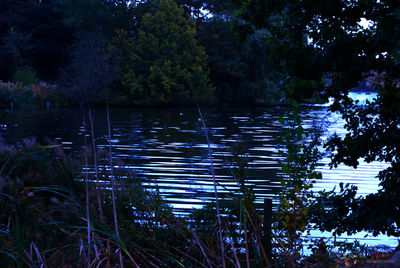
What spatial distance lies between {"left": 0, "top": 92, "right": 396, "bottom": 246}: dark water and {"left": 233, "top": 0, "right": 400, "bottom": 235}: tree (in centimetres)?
72

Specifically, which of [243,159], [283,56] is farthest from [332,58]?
[243,159]

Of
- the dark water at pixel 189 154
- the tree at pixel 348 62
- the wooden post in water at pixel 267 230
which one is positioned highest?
the tree at pixel 348 62

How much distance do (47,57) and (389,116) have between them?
138ft

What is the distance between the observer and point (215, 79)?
46.1 m

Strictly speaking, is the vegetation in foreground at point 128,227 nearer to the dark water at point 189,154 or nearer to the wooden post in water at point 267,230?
the wooden post in water at point 267,230

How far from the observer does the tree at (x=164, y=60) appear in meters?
39.8

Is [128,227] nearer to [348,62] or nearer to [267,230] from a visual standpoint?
[267,230]

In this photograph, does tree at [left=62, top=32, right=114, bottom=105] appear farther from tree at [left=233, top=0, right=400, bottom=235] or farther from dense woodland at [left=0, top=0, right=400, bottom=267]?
tree at [left=233, top=0, right=400, bottom=235]

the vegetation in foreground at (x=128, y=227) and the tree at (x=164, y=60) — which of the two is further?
the tree at (x=164, y=60)

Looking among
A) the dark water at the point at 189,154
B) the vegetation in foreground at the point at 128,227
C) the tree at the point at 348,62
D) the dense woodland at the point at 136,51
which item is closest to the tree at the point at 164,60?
the dense woodland at the point at 136,51

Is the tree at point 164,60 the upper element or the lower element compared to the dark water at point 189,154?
upper

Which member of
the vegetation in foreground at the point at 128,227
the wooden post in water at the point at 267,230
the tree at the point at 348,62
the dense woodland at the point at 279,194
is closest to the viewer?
the vegetation in foreground at the point at 128,227

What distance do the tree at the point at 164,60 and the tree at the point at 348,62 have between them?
3554 centimetres

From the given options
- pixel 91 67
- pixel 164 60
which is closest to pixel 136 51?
pixel 164 60
